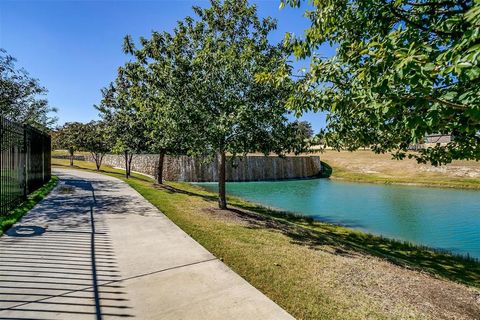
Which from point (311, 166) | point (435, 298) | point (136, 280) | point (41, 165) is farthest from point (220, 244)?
point (311, 166)

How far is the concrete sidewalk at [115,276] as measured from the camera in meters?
3.99

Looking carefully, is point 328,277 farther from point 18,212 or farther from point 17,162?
point 17,162

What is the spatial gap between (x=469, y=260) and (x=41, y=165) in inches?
735

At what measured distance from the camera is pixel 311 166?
178ft

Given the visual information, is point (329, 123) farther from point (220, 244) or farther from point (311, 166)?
point (311, 166)

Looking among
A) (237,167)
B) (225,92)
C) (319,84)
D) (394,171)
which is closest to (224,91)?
(225,92)

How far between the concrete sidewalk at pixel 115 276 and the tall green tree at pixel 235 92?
4459mm

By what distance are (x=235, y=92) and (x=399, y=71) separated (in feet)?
29.3

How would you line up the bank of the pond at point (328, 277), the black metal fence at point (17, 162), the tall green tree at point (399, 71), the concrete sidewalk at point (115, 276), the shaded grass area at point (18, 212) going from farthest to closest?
the black metal fence at point (17, 162) → the shaded grass area at point (18, 212) → the bank of the pond at point (328, 277) → the concrete sidewalk at point (115, 276) → the tall green tree at point (399, 71)

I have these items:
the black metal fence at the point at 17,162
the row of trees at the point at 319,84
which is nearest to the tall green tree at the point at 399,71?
the row of trees at the point at 319,84

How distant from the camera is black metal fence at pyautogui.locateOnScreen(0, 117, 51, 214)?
9.02m

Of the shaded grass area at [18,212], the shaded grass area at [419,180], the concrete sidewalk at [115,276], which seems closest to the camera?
the concrete sidewalk at [115,276]

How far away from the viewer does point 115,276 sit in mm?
4996

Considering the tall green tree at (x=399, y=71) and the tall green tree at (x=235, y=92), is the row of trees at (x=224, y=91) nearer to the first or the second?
the tall green tree at (x=235, y=92)
